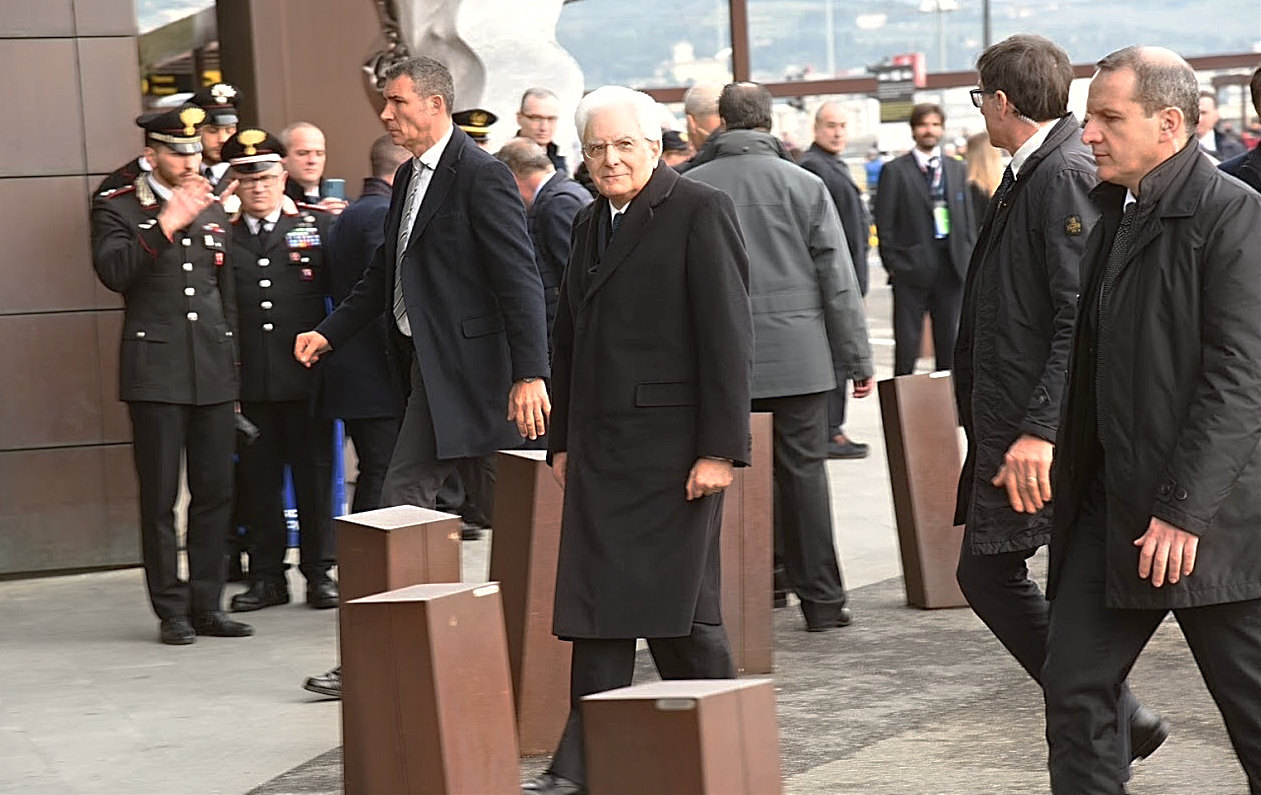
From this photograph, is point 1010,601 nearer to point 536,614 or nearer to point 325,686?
point 536,614

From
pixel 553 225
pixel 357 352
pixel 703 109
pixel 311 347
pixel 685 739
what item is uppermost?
pixel 703 109

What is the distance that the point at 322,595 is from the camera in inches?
308

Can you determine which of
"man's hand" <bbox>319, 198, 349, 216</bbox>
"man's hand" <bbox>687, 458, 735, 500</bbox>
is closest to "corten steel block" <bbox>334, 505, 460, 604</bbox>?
"man's hand" <bbox>687, 458, 735, 500</bbox>

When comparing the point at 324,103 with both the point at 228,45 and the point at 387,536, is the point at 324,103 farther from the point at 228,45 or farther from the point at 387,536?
the point at 387,536

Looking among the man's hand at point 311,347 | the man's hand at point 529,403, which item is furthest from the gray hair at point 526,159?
Answer: the man's hand at point 529,403

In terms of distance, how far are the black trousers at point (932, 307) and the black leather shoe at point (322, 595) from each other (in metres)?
5.29

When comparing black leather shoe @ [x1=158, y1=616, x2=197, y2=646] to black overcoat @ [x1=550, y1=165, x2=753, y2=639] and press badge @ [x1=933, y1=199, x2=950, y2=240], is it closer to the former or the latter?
black overcoat @ [x1=550, y1=165, x2=753, y2=639]

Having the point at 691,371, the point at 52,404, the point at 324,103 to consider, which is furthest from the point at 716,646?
the point at 324,103

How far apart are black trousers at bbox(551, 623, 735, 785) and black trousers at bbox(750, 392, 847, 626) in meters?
2.08

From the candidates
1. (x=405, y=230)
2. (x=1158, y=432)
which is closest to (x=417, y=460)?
(x=405, y=230)

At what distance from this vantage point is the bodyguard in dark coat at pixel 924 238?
12.3 m

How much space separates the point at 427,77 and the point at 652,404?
6.51ft

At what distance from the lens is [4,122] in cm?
836

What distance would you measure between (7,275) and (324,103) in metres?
2.77
